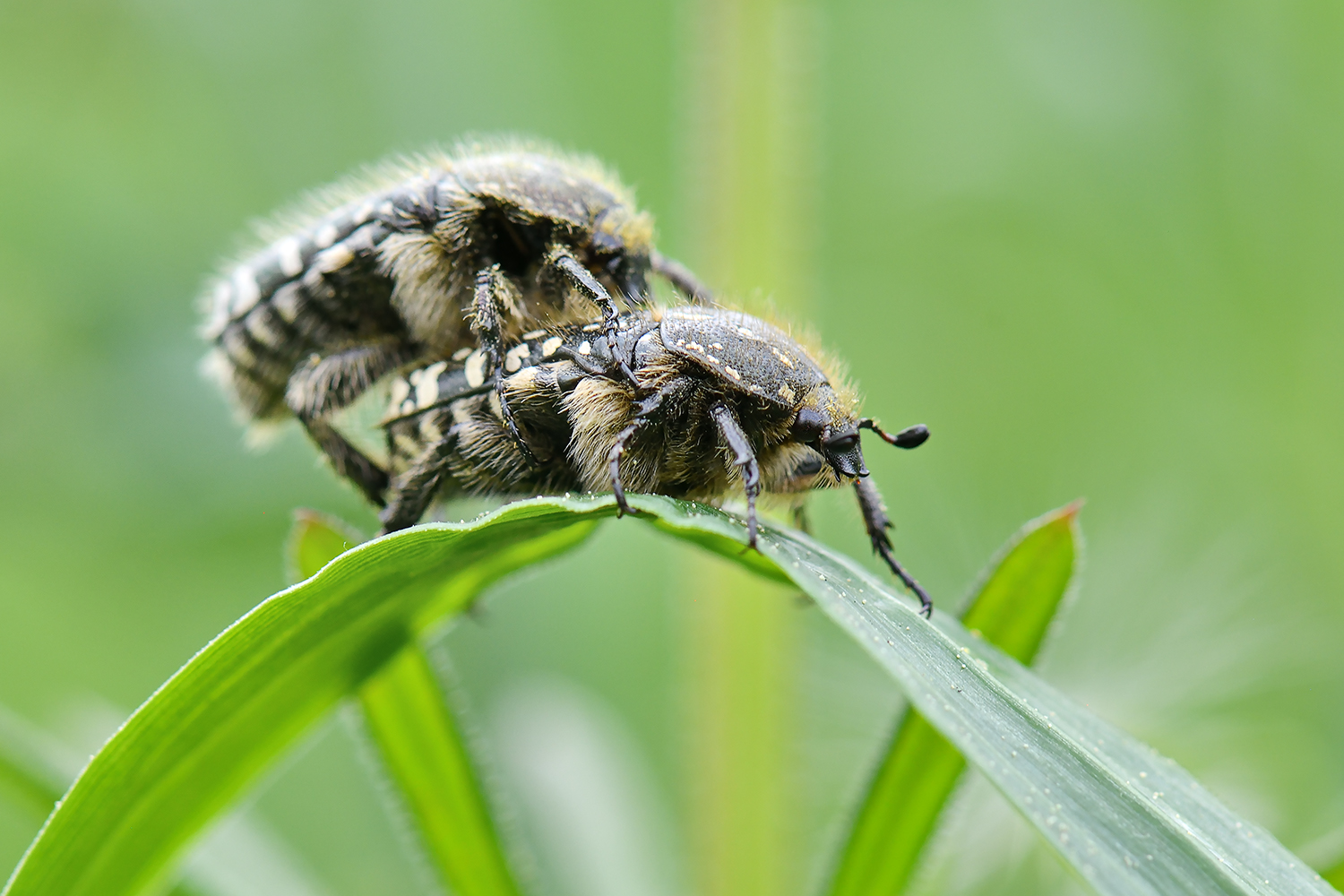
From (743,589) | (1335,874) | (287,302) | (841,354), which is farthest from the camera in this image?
(841,354)

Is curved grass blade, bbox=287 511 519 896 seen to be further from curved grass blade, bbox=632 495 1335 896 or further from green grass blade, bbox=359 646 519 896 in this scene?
curved grass blade, bbox=632 495 1335 896

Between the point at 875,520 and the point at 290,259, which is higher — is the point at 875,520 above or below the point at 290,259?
below

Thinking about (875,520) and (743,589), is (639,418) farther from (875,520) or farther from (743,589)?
(743,589)

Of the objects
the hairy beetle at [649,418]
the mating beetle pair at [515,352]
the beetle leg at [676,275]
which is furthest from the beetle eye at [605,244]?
the hairy beetle at [649,418]

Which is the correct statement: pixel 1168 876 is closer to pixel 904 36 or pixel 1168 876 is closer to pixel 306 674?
pixel 306 674

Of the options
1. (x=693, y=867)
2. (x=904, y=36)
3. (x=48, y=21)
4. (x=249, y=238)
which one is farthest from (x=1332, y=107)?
(x=48, y=21)

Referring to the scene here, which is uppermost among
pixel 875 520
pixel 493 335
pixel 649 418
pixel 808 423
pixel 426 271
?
pixel 426 271

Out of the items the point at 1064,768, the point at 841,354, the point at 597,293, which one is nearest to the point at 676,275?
the point at 597,293
